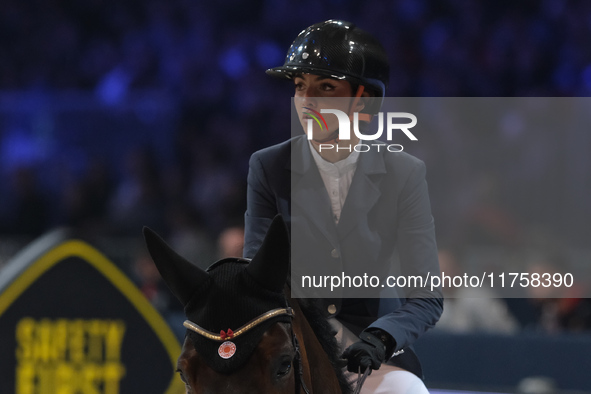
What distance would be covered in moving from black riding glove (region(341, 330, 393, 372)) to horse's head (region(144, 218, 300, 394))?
0.21m

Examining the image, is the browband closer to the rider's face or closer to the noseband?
the noseband

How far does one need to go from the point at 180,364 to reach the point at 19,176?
619cm

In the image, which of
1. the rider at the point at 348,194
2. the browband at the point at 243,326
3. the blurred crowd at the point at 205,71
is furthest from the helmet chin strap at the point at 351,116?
the blurred crowd at the point at 205,71

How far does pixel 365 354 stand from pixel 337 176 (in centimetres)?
60

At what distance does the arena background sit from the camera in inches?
160

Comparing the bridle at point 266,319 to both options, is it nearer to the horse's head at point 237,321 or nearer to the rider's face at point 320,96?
the horse's head at point 237,321

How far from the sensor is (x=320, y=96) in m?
2.21

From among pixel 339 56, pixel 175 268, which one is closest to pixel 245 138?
pixel 339 56

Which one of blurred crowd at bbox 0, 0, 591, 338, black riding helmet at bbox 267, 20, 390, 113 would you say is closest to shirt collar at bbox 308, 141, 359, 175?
black riding helmet at bbox 267, 20, 390, 113

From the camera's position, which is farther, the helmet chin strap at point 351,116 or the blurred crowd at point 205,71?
the blurred crowd at point 205,71

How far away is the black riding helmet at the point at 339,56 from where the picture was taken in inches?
85.5

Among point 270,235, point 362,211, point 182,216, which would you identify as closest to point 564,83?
point 182,216

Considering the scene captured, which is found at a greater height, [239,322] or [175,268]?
[175,268]

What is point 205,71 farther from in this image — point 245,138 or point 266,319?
point 266,319
